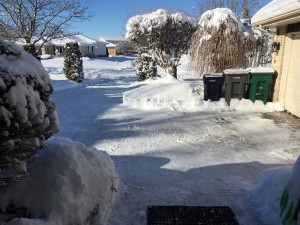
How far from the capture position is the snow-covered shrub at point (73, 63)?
56.5 feet

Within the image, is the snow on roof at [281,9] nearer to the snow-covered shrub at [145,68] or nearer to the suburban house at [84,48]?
the snow-covered shrub at [145,68]

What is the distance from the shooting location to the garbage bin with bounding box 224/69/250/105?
8.16m

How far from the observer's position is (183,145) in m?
5.44

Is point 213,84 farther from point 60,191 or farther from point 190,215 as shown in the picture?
point 60,191

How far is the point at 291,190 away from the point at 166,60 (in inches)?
474

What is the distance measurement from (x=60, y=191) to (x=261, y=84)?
7352mm

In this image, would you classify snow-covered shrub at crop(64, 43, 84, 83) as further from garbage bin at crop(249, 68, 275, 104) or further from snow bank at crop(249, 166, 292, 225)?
snow bank at crop(249, 166, 292, 225)

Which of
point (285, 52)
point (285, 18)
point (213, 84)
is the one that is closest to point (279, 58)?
point (285, 52)

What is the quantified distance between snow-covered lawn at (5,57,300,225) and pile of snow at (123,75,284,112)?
0.10 feet

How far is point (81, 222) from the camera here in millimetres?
2520

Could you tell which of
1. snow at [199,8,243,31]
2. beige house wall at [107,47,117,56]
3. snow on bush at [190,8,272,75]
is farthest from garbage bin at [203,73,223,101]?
beige house wall at [107,47,117,56]

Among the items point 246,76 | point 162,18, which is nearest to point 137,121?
point 246,76

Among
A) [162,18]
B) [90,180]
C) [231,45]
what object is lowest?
[90,180]

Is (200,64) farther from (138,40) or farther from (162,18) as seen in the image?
(138,40)
